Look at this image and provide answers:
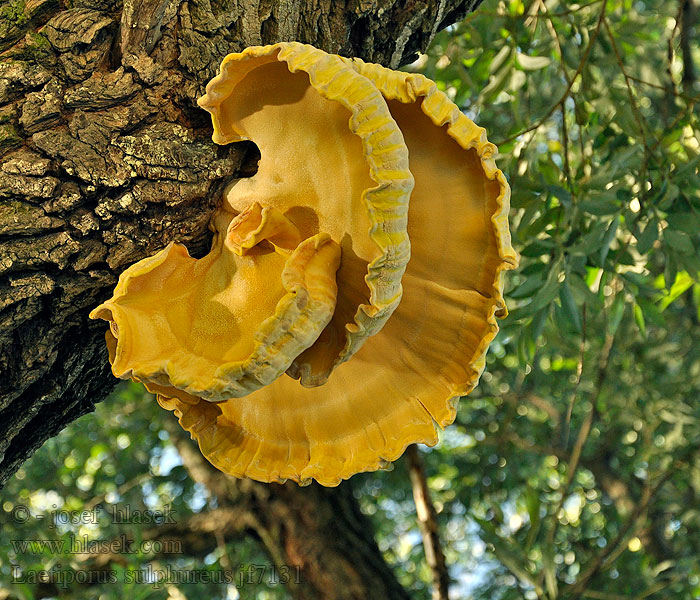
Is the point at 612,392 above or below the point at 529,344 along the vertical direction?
below

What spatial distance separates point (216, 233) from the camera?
3.83 feet

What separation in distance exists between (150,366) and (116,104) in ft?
1.57

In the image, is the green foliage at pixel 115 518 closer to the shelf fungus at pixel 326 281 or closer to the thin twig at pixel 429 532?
the thin twig at pixel 429 532

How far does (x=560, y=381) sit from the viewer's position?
182 inches

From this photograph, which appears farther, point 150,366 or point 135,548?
point 135,548

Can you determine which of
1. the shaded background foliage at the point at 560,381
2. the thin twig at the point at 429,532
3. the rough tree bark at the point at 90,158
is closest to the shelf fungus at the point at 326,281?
the rough tree bark at the point at 90,158

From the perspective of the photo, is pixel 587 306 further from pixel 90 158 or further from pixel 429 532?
pixel 90 158

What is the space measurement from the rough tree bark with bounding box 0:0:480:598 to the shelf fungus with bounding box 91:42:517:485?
90 mm

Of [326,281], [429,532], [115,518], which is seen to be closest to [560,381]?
[429,532]

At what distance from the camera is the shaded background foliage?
1907 millimetres

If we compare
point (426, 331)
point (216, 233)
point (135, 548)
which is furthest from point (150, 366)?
point (135, 548)

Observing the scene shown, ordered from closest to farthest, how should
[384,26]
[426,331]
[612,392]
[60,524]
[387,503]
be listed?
1. [426,331]
2. [384,26]
3. [60,524]
4. [612,392]
5. [387,503]

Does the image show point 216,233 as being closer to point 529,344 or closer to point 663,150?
point 529,344

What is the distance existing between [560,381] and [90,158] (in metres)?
4.11
